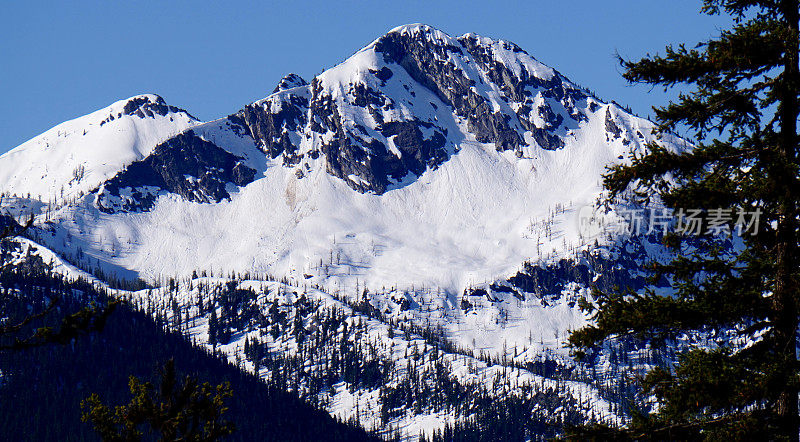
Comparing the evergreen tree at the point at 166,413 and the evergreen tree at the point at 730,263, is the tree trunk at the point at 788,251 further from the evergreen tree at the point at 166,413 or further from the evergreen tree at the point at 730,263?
the evergreen tree at the point at 166,413

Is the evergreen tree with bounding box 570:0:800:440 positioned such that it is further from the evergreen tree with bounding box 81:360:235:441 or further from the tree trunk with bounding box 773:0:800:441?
the evergreen tree with bounding box 81:360:235:441

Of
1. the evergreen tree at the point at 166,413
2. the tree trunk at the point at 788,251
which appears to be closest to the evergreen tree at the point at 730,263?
the tree trunk at the point at 788,251

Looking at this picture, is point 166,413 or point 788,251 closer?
point 788,251

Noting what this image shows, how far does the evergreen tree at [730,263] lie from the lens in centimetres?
Answer: 1722

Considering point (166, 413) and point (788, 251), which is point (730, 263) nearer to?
point (788, 251)

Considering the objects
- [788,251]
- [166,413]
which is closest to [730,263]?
[788,251]

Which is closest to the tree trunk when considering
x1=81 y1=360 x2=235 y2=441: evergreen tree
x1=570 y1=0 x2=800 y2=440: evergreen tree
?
x1=570 y1=0 x2=800 y2=440: evergreen tree

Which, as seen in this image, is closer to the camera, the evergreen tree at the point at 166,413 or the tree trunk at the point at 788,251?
the tree trunk at the point at 788,251

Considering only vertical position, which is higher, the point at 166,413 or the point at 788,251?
the point at 788,251

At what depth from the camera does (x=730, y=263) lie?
725 inches

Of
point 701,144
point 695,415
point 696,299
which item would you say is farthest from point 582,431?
point 701,144

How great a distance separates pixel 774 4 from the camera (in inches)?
749

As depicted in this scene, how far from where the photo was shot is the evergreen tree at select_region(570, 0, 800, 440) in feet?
56.5

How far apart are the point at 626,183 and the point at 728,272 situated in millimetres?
2681
